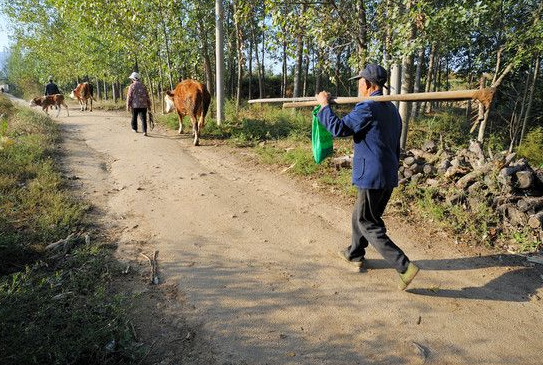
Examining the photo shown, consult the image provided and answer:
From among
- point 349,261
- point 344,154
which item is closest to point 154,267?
point 349,261

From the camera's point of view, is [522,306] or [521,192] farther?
[521,192]

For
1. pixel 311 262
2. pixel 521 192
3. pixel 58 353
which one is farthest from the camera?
pixel 521 192

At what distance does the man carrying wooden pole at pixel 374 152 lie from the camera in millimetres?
3293

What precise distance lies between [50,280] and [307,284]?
91.3 inches

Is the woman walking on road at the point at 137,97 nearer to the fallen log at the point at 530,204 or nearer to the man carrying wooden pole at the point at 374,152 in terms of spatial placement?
the man carrying wooden pole at the point at 374,152

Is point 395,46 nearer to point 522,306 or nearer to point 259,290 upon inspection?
point 522,306

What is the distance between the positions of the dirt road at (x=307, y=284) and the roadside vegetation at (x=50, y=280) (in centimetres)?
42

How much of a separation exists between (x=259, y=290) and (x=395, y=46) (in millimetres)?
5283

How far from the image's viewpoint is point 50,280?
3.12 meters

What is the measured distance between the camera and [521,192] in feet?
15.9

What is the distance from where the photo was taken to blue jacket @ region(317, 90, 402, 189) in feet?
10.8

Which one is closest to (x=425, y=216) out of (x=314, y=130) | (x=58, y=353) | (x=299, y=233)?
(x=299, y=233)

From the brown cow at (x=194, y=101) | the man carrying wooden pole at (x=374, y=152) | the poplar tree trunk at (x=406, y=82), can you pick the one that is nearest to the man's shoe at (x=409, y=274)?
the man carrying wooden pole at (x=374, y=152)

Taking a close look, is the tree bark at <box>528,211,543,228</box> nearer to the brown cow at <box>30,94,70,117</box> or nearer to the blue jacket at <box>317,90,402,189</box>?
the blue jacket at <box>317,90,402,189</box>
